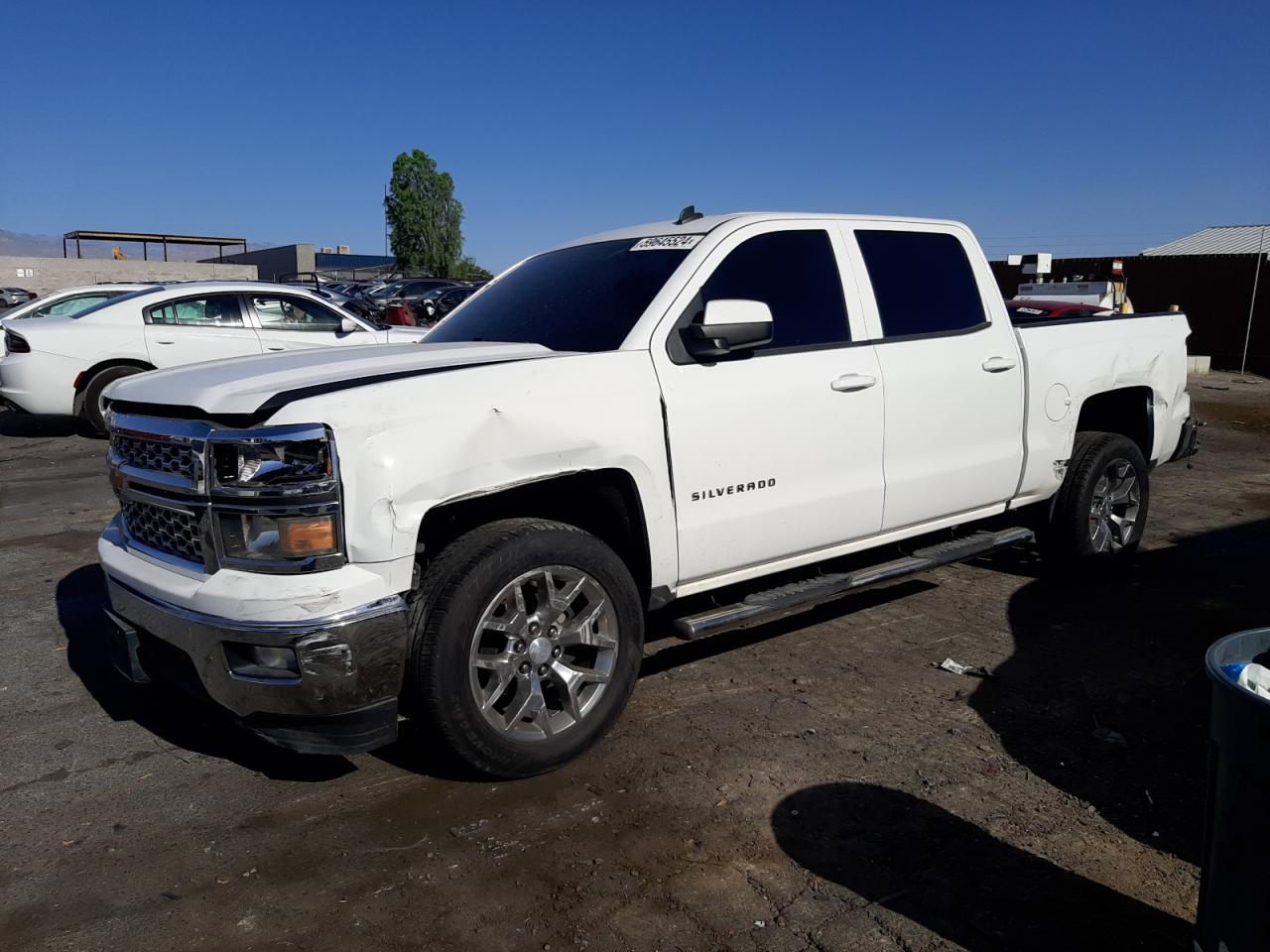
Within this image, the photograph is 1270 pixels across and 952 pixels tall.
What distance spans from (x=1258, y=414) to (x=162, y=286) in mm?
14509

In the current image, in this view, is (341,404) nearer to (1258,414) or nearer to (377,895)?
(377,895)

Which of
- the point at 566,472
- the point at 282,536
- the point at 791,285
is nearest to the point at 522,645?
the point at 566,472

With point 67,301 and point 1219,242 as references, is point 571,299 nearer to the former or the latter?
point 67,301

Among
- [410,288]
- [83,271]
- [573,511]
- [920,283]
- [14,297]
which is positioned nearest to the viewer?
[573,511]

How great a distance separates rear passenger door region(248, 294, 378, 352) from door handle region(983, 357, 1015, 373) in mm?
7816

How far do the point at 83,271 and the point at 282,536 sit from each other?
5264cm

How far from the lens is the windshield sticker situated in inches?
164

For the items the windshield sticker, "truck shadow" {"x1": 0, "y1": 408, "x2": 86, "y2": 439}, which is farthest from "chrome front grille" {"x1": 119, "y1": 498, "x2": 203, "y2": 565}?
"truck shadow" {"x1": 0, "y1": 408, "x2": 86, "y2": 439}

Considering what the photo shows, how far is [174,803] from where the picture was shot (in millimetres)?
3385

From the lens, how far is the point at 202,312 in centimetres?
1089

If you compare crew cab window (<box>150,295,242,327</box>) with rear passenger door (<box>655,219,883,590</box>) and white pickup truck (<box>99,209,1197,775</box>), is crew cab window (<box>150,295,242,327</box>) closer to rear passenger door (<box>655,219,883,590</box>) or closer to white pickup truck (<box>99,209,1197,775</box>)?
white pickup truck (<box>99,209,1197,775</box>)

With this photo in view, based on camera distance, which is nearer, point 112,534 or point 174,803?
point 174,803

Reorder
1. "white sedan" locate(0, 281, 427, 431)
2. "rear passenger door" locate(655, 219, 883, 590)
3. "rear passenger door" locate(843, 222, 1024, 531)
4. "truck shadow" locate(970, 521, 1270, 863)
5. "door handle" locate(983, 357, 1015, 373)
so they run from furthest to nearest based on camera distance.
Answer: "white sedan" locate(0, 281, 427, 431) → "door handle" locate(983, 357, 1015, 373) → "rear passenger door" locate(843, 222, 1024, 531) → "rear passenger door" locate(655, 219, 883, 590) → "truck shadow" locate(970, 521, 1270, 863)

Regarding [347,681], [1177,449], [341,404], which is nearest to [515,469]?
[341,404]
